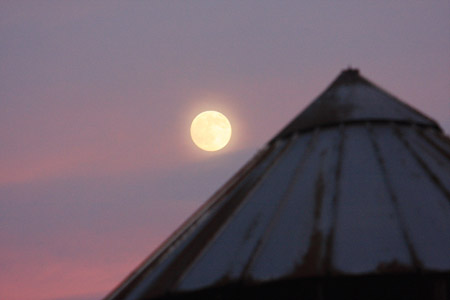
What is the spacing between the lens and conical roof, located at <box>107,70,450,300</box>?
12.7m

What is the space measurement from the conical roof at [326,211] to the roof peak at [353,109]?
38mm

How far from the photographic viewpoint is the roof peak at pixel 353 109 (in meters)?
17.5

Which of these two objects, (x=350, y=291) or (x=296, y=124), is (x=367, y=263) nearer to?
(x=350, y=291)

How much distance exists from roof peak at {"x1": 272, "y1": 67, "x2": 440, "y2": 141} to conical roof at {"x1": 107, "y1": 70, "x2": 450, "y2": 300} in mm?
38

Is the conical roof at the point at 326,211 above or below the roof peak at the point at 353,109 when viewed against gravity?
below

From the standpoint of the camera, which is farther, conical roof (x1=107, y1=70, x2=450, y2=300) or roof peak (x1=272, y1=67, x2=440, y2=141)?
roof peak (x1=272, y1=67, x2=440, y2=141)

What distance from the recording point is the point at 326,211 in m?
13.9

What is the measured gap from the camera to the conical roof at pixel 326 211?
1267 cm

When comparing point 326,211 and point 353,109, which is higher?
point 353,109

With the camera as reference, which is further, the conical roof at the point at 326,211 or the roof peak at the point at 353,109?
the roof peak at the point at 353,109

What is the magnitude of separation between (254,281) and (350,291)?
1.64 meters

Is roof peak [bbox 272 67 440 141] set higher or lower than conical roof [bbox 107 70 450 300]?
higher

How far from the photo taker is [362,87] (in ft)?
64.3

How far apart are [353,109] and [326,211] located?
15.1ft
